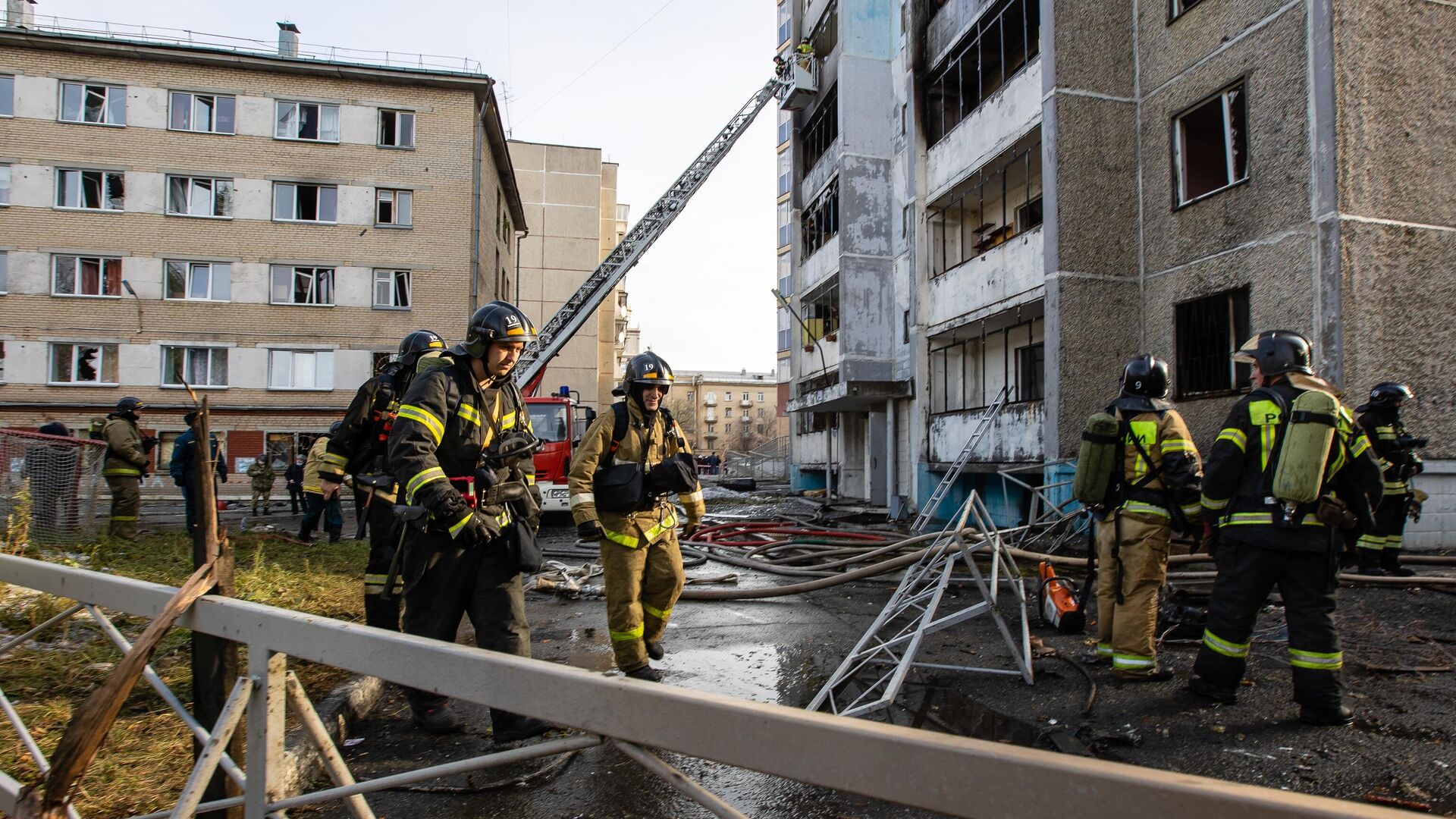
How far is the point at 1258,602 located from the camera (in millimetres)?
3924

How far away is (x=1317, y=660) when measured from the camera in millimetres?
3744

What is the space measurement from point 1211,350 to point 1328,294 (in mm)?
1811

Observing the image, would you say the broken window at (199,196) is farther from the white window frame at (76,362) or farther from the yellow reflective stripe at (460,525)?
the yellow reflective stripe at (460,525)

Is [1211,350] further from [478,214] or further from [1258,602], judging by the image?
[478,214]

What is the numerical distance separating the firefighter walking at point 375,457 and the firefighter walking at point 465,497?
3.36 feet

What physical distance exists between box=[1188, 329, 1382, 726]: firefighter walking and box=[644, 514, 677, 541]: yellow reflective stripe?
298cm

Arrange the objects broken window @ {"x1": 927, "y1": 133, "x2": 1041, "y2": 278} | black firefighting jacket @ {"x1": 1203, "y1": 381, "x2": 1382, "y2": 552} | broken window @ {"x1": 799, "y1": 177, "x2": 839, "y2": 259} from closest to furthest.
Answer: black firefighting jacket @ {"x1": 1203, "y1": 381, "x2": 1382, "y2": 552}, broken window @ {"x1": 927, "y1": 133, "x2": 1041, "y2": 278}, broken window @ {"x1": 799, "y1": 177, "x2": 839, "y2": 259}

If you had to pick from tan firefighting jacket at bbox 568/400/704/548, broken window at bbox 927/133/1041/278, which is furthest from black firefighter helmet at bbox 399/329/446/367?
broken window at bbox 927/133/1041/278

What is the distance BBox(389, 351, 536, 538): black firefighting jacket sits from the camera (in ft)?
11.3

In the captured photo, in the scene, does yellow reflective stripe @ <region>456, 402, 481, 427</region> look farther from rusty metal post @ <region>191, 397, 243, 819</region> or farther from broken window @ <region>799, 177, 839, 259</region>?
broken window @ <region>799, 177, 839, 259</region>

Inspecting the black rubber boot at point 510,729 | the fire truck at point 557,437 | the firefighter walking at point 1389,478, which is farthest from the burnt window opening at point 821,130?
the black rubber boot at point 510,729

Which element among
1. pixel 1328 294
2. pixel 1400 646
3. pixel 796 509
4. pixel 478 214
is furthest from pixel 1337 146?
pixel 478 214

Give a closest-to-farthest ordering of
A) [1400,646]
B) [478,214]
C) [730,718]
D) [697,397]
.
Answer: [730,718] < [1400,646] < [478,214] < [697,397]

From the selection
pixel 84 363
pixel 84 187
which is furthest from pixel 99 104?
pixel 84 363
